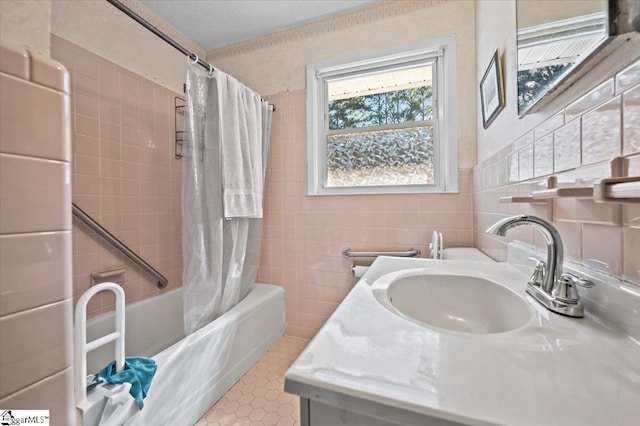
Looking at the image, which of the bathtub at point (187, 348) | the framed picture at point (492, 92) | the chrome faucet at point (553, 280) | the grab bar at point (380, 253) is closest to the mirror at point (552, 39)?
the framed picture at point (492, 92)

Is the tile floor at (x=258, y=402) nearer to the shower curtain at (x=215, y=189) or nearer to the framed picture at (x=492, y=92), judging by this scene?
the shower curtain at (x=215, y=189)

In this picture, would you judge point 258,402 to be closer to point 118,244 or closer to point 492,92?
point 118,244

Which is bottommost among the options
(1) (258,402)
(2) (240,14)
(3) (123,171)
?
(1) (258,402)

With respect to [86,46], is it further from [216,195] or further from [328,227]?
[328,227]

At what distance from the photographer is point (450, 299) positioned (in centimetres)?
78

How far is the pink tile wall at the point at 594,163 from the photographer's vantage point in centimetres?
42

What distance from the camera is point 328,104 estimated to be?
187 centimetres

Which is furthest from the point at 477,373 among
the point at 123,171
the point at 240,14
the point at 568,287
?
the point at 240,14

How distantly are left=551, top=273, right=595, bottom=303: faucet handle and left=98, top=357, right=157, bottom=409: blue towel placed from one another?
120 cm

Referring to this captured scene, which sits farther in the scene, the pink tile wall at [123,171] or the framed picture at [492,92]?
the pink tile wall at [123,171]

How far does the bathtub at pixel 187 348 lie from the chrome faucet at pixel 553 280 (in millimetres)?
1172

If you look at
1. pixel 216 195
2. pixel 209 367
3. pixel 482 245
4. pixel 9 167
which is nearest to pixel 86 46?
pixel 216 195

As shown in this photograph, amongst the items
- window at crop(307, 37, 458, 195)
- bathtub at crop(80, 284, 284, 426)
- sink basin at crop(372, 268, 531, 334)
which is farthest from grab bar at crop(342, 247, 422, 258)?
sink basin at crop(372, 268, 531, 334)

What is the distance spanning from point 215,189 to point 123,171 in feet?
2.08
